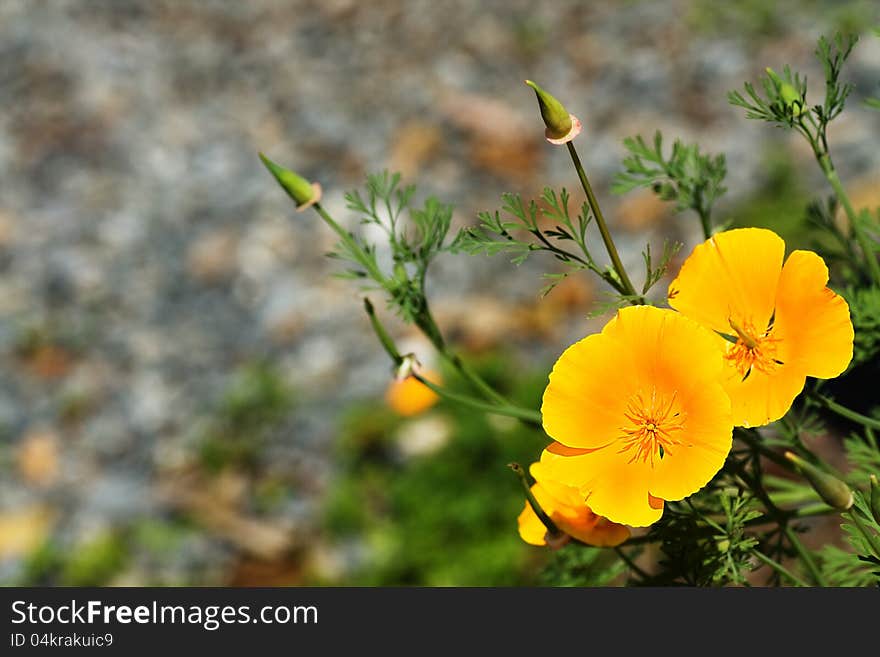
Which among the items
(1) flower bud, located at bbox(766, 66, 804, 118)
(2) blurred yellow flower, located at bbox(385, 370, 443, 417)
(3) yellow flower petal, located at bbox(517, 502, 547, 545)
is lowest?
(3) yellow flower petal, located at bbox(517, 502, 547, 545)

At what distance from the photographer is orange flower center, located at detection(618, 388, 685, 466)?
678 mm

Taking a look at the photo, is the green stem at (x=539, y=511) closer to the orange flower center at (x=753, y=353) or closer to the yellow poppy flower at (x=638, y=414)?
the yellow poppy flower at (x=638, y=414)

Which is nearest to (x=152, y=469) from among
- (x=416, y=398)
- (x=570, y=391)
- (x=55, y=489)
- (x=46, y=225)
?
(x=55, y=489)

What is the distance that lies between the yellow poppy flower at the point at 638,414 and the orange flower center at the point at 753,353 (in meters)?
0.05

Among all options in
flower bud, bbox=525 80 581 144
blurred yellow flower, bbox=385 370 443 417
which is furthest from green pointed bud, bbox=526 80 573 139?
blurred yellow flower, bbox=385 370 443 417

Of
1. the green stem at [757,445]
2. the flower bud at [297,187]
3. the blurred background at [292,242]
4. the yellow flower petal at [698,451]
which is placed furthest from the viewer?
the blurred background at [292,242]

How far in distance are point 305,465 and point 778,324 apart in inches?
68.5

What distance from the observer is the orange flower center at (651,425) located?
2.23ft

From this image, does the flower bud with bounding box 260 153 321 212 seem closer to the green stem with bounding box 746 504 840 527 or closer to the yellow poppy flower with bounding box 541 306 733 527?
the yellow poppy flower with bounding box 541 306 733 527

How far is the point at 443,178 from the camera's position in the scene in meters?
2.88

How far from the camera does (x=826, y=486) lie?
0.67 meters

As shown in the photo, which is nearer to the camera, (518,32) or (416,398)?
(416,398)

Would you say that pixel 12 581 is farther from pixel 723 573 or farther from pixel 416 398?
pixel 723 573

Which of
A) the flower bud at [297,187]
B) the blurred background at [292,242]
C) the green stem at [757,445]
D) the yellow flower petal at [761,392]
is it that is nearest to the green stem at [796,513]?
the green stem at [757,445]
